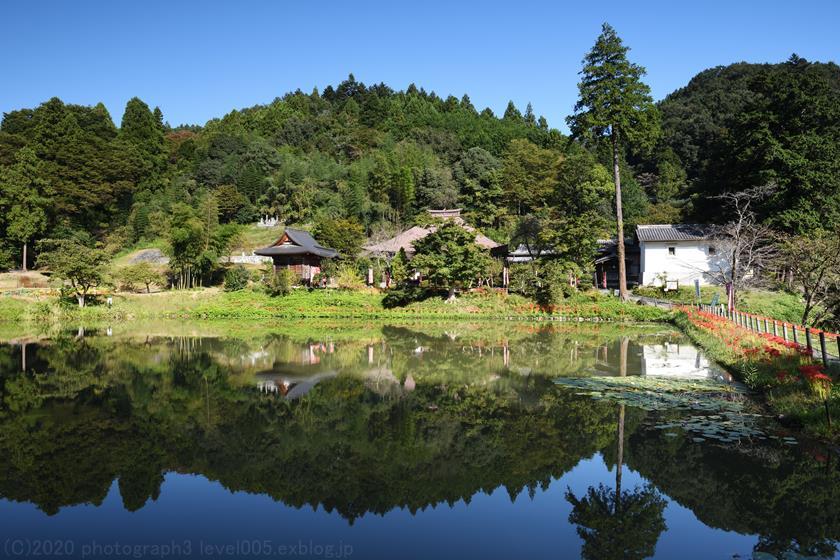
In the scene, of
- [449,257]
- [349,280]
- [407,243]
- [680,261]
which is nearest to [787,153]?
[680,261]

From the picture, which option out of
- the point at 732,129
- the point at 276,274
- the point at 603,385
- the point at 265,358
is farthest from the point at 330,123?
the point at 603,385

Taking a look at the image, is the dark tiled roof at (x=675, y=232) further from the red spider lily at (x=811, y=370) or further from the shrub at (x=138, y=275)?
the shrub at (x=138, y=275)

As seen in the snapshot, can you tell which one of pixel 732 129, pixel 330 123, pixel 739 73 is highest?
pixel 739 73

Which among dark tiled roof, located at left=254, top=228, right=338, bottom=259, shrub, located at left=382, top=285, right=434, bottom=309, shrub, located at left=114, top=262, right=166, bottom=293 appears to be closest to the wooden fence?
shrub, located at left=382, top=285, right=434, bottom=309

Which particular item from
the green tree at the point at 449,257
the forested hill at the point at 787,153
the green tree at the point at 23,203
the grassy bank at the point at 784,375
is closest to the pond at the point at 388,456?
the grassy bank at the point at 784,375

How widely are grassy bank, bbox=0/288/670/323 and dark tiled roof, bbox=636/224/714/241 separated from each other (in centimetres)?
740

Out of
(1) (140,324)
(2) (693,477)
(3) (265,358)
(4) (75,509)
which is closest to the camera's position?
(4) (75,509)

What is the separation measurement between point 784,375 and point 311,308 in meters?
22.0

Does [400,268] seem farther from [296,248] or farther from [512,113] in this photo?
[512,113]

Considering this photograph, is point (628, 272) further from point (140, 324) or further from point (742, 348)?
point (140, 324)

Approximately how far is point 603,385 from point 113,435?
9.00 metres

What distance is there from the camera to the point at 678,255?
3325 centimetres

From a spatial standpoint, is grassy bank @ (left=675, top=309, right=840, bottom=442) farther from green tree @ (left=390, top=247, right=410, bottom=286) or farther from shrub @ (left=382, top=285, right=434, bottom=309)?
green tree @ (left=390, top=247, right=410, bottom=286)

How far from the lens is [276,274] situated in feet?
103
